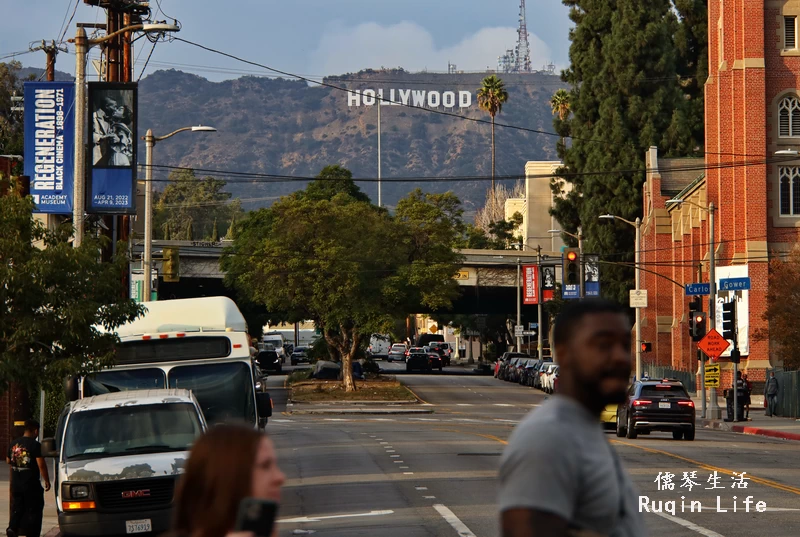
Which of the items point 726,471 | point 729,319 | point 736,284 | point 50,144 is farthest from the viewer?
point 736,284

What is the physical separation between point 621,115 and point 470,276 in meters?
16.8

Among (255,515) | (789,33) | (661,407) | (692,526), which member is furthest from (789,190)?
(255,515)

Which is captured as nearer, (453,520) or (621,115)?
(453,520)

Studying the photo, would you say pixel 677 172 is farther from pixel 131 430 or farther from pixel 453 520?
pixel 131 430

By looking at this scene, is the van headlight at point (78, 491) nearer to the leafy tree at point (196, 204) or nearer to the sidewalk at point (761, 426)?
the sidewalk at point (761, 426)

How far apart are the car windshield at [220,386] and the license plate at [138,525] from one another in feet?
14.2

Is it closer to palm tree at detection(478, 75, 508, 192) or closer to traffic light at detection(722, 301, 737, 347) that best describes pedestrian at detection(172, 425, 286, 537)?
traffic light at detection(722, 301, 737, 347)

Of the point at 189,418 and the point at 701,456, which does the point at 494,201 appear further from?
the point at 189,418

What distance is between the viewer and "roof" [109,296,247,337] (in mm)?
19391

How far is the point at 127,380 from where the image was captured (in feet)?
63.0

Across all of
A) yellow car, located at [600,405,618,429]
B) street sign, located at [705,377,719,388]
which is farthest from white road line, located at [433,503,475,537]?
street sign, located at [705,377,719,388]

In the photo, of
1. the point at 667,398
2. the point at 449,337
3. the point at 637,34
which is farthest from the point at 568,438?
the point at 449,337

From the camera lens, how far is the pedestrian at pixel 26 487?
14.8 meters

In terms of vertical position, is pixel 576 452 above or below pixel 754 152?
below
